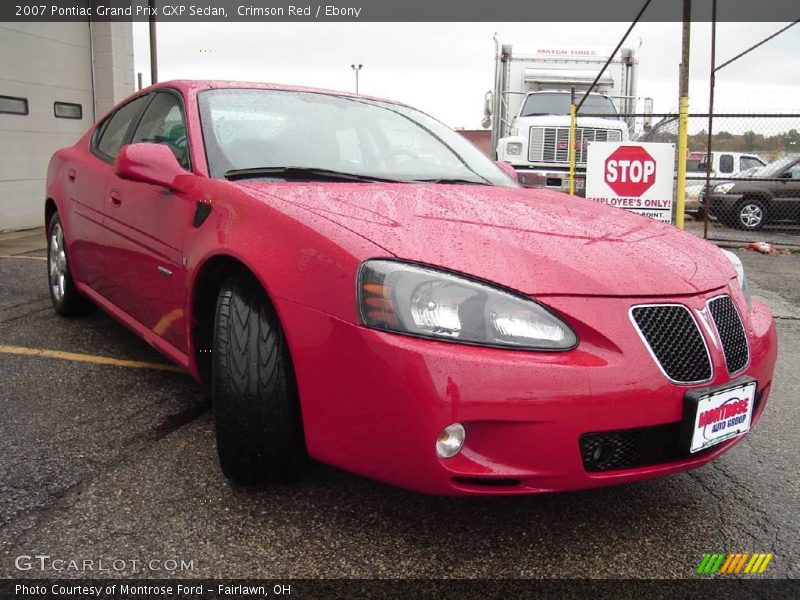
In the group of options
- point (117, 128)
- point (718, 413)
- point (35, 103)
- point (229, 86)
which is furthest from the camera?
point (35, 103)

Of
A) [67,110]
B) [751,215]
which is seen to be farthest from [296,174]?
[751,215]

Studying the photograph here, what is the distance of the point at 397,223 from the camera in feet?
6.72

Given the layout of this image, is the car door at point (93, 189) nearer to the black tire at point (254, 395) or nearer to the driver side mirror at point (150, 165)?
the driver side mirror at point (150, 165)

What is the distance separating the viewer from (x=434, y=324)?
178cm

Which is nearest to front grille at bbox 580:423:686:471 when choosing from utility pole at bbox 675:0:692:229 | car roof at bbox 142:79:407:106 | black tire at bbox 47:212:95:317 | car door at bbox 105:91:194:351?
car door at bbox 105:91:194:351

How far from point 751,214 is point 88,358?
37.7 feet

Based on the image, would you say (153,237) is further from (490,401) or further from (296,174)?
(490,401)

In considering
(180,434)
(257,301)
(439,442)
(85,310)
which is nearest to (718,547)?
(439,442)

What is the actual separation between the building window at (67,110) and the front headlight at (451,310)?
30.4 ft

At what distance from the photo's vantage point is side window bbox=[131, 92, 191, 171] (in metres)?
2.83

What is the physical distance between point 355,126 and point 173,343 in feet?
3.89

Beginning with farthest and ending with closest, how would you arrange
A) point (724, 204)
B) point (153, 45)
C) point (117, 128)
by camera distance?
point (153, 45)
point (724, 204)
point (117, 128)

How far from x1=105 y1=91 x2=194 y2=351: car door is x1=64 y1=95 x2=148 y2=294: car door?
15 cm

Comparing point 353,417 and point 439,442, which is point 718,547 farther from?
point 353,417
